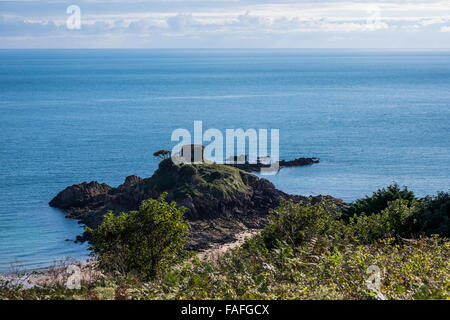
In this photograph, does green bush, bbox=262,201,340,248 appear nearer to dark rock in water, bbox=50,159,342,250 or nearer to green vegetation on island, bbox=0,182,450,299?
green vegetation on island, bbox=0,182,450,299

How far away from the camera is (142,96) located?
17075 cm

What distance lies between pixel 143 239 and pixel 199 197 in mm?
28595

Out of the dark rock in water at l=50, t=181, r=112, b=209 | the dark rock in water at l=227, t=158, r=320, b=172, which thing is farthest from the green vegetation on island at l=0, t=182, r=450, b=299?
the dark rock in water at l=227, t=158, r=320, b=172

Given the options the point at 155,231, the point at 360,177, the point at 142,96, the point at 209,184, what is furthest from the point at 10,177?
the point at 142,96

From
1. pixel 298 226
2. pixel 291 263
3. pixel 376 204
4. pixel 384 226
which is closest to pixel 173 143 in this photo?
pixel 376 204

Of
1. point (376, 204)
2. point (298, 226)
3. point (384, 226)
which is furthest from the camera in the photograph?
point (376, 204)

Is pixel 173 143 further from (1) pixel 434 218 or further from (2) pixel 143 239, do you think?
(2) pixel 143 239

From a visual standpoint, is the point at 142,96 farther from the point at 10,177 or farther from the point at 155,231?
the point at 155,231

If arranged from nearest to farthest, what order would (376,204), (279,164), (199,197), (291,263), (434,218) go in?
(291,263), (434,218), (376,204), (199,197), (279,164)

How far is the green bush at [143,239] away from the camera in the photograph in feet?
68.5

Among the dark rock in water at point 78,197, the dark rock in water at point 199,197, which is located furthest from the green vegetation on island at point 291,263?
the dark rock in water at point 78,197

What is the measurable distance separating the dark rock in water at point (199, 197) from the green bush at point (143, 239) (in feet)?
76.7

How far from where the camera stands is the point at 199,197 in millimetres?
50031

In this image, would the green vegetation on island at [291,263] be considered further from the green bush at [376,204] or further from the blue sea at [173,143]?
the blue sea at [173,143]
